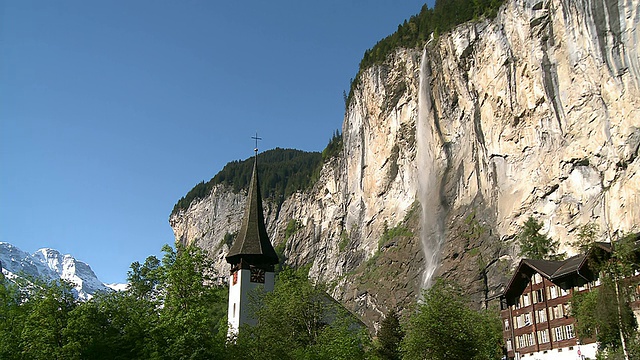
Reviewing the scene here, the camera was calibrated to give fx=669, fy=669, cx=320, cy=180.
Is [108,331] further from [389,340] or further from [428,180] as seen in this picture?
[428,180]

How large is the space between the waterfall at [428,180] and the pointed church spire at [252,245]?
23500 millimetres

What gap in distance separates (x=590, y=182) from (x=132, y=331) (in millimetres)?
42240

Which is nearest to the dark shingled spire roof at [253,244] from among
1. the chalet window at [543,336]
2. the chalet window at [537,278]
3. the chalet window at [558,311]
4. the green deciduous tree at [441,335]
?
the green deciduous tree at [441,335]

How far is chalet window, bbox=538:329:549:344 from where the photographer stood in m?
47.2

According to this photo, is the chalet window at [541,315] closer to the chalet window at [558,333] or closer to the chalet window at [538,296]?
the chalet window at [538,296]

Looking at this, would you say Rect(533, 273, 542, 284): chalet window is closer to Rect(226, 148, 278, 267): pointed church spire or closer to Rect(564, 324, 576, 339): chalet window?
Rect(564, 324, 576, 339): chalet window

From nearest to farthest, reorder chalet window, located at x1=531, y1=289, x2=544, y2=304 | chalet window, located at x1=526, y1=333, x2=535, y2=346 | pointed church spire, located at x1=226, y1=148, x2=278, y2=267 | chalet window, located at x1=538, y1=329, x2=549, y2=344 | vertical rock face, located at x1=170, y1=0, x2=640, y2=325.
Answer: chalet window, located at x1=538, y1=329, x2=549, y2=344
chalet window, located at x1=531, y1=289, x2=544, y2=304
chalet window, located at x1=526, y1=333, x2=535, y2=346
pointed church spire, located at x1=226, y1=148, x2=278, y2=267
vertical rock face, located at x1=170, y1=0, x2=640, y2=325

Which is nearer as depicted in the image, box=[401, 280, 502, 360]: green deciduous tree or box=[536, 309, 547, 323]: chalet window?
box=[401, 280, 502, 360]: green deciduous tree

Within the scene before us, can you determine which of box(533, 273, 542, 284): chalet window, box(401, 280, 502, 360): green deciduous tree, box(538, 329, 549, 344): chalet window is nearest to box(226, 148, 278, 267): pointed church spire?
box(401, 280, 502, 360): green deciduous tree

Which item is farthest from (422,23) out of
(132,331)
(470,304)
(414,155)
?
(132,331)

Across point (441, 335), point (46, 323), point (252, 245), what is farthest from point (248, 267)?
point (46, 323)

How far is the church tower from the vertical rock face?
22410mm

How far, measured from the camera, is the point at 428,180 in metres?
86.2

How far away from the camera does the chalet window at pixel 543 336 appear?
4724cm
